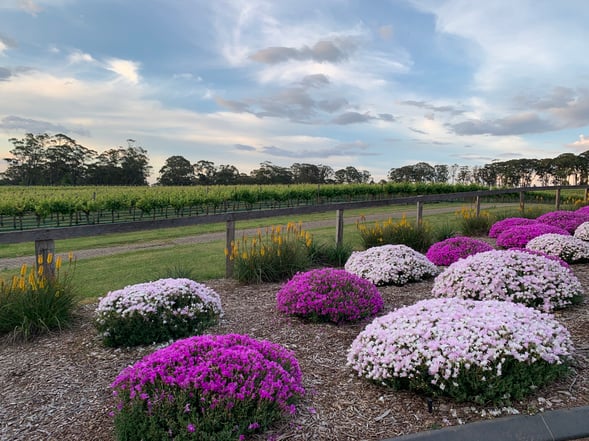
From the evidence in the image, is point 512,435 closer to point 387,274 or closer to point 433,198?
point 387,274

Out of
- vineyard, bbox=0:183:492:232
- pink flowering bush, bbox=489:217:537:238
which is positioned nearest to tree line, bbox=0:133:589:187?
vineyard, bbox=0:183:492:232

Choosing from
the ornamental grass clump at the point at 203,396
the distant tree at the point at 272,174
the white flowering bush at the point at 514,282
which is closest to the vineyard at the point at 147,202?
the white flowering bush at the point at 514,282

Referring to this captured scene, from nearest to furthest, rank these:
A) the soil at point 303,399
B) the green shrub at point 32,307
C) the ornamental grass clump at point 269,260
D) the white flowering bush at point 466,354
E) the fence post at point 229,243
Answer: the soil at point 303,399 < the white flowering bush at point 466,354 < the green shrub at point 32,307 < the ornamental grass clump at point 269,260 < the fence post at point 229,243

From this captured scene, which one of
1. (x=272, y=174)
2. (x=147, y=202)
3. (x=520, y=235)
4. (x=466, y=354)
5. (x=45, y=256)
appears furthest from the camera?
(x=272, y=174)

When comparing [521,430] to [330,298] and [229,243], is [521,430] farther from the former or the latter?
[229,243]

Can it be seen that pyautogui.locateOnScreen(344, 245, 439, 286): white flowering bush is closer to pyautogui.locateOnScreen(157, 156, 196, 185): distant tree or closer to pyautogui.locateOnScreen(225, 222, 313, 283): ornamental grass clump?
pyautogui.locateOnScreen(225, 222, 313, 283): ornamental grass clump

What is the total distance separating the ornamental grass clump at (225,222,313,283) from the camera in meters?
6.45

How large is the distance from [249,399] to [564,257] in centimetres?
689

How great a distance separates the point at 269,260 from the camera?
21.7 ft

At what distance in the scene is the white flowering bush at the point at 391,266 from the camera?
6.14 meters

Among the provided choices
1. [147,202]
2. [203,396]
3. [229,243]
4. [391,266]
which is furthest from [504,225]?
[147,202]

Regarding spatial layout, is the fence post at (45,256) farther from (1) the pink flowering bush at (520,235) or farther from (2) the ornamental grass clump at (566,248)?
(1) the pink flowering bush at (520,235)

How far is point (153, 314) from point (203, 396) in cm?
178

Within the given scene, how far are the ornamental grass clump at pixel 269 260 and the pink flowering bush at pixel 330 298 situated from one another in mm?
1641
